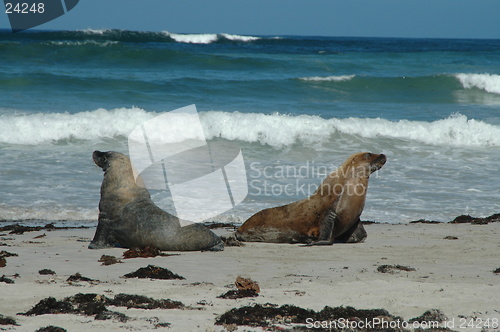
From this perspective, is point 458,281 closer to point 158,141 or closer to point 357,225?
point 357,225

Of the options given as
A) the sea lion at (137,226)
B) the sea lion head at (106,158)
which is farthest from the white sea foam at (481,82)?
the sea lion at (137,226)

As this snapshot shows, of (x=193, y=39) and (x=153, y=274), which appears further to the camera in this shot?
(x=193, y=39)

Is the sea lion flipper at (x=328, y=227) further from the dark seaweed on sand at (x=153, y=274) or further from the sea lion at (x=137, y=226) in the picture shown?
the dark seaweed on sand at (x=153, y=274)

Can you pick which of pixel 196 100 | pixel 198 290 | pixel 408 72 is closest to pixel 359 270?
pixel 198 290

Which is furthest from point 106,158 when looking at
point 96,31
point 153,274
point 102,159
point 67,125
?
point 96,31

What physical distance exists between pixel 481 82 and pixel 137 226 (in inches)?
1067

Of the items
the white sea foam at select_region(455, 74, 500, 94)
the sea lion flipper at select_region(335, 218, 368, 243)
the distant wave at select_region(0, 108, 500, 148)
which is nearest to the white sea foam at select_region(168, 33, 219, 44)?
the white sea foam at select_region(455, 74, 500, 94)

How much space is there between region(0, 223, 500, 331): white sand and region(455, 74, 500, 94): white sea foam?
79.5 ft

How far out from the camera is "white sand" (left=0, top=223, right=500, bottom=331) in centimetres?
438

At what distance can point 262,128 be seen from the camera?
17953mm

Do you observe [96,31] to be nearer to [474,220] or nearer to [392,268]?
[474,220]

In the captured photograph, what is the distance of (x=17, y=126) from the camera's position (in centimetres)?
1666

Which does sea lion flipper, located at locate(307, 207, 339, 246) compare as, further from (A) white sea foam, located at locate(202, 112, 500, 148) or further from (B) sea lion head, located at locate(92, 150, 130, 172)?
(A) white sea foam, located at locate(202, 112, 500, 148)

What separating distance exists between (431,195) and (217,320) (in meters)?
7.95
